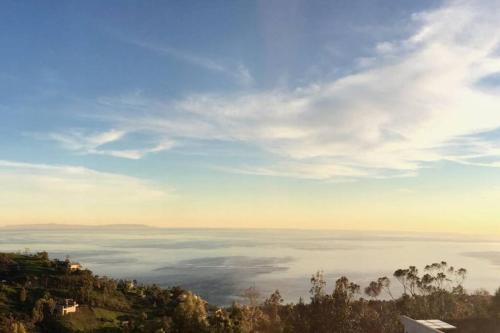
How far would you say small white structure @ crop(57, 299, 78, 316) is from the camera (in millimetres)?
76906

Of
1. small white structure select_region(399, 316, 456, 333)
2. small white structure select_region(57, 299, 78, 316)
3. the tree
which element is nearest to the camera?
small white structure select_region(399, 316, 456, 333)

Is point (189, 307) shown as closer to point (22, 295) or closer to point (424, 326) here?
point (424, 326)

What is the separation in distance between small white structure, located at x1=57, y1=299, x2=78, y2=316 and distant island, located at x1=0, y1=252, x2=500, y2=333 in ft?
0.58

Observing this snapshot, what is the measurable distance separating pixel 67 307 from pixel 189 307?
46.8 metres

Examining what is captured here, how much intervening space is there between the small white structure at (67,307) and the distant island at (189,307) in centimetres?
18

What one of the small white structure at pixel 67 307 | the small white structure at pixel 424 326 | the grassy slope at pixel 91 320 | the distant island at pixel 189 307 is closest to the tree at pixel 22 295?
the distant island at pixel 189 307

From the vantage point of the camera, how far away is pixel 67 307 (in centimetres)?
7838

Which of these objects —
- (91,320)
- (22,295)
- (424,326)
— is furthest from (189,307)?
(22,295)

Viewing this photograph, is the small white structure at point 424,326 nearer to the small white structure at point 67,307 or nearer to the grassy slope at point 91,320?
the grassy slope at point 91,320

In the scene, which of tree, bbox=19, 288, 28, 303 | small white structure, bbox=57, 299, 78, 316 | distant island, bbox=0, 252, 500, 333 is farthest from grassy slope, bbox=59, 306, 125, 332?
tree, bbox=19, 288, 28, 303

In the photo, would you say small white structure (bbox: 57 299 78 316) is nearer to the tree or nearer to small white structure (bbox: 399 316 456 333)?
the tree

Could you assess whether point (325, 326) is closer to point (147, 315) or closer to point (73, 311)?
point (147, 315)

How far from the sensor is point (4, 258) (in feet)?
352

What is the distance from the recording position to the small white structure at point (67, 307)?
3028 inches
